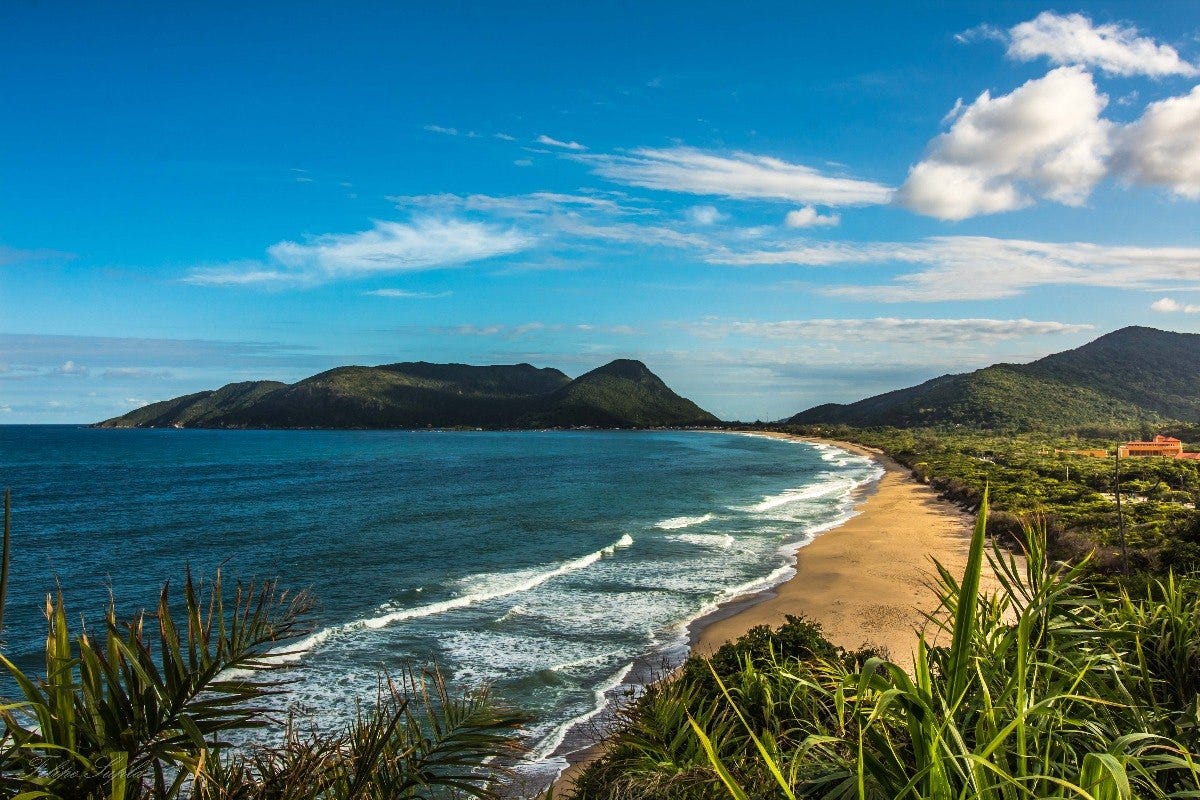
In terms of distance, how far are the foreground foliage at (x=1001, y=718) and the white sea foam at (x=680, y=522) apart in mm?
30049

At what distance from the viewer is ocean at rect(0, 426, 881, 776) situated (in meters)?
16.9

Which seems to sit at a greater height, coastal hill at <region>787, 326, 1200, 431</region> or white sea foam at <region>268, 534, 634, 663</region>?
coastal hill at <region>787, 326, 1200, 431</region>

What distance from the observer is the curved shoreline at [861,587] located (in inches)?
726

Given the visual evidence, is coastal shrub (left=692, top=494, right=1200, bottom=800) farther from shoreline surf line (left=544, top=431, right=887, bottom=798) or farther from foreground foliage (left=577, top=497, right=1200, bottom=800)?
shoreline surf line (left=544, top=431, right=887, bottom=798)

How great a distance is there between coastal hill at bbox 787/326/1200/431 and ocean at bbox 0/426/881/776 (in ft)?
234

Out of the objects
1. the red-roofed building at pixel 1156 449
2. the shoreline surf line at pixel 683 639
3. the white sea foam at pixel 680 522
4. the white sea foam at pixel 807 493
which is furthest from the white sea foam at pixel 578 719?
the red-roofed building at pixel 1156 449

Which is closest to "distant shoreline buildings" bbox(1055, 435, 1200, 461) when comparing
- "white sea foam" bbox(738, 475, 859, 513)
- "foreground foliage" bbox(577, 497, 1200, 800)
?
"white sea foam" bbox(738, 475, 859, 513)

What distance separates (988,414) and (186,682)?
13588 cm

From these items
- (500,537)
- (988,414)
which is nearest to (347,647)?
(500,537)

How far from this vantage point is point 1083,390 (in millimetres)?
131625

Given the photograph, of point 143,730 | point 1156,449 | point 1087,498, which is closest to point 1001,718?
point 143,730

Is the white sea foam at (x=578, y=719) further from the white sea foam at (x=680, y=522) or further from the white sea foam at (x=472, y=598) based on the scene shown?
the white sea foam at (x=680, y=522)

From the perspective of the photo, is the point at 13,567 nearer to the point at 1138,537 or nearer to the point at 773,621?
Answer: the point at 773,621

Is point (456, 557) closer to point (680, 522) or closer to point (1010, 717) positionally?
point (680, 522)
